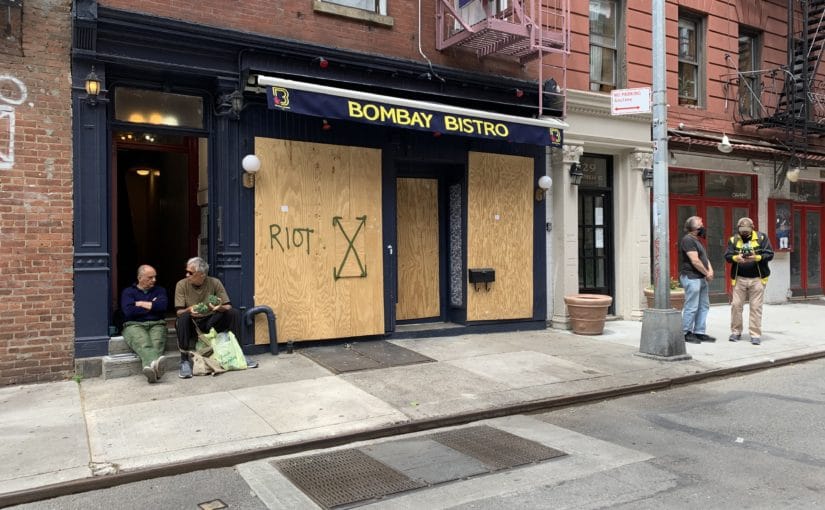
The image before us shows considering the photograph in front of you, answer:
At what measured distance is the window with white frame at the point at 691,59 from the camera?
41.9ft

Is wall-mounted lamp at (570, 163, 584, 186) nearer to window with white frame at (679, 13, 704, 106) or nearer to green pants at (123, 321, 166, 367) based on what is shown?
window with white frame at (679, 13, 704, 106)

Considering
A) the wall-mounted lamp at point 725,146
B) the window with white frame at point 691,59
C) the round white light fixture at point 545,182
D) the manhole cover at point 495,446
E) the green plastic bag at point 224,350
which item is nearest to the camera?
the manhole cover at point 495,446

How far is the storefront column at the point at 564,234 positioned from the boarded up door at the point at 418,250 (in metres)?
2.16

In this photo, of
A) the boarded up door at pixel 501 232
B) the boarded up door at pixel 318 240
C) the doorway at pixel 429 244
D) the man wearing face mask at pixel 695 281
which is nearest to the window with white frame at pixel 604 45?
the boarded up door at pixel 501 232

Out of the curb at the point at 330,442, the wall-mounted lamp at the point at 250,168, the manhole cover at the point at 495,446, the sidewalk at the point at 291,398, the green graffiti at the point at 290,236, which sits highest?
the wall-mounted lamp at the point at 250,168

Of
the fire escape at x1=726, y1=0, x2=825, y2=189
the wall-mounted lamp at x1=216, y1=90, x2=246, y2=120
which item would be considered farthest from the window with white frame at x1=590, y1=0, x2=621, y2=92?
the wall-mounted lamp at x1=216, y1=90, x2=246, y2=120

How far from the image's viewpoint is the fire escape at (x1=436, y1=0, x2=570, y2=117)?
29.8 feet

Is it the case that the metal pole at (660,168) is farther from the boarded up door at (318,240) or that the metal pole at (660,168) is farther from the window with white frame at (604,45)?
the boarded up door at (318,240)

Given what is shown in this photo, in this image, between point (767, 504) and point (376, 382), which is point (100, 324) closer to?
point (376, 382)

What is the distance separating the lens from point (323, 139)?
28.3ft

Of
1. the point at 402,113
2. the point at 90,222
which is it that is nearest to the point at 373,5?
the point at 402,113

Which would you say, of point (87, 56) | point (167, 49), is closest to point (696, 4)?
point (167, 49)

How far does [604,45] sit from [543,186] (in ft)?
11.1

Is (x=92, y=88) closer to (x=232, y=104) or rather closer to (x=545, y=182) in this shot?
(x=232, y=104)
